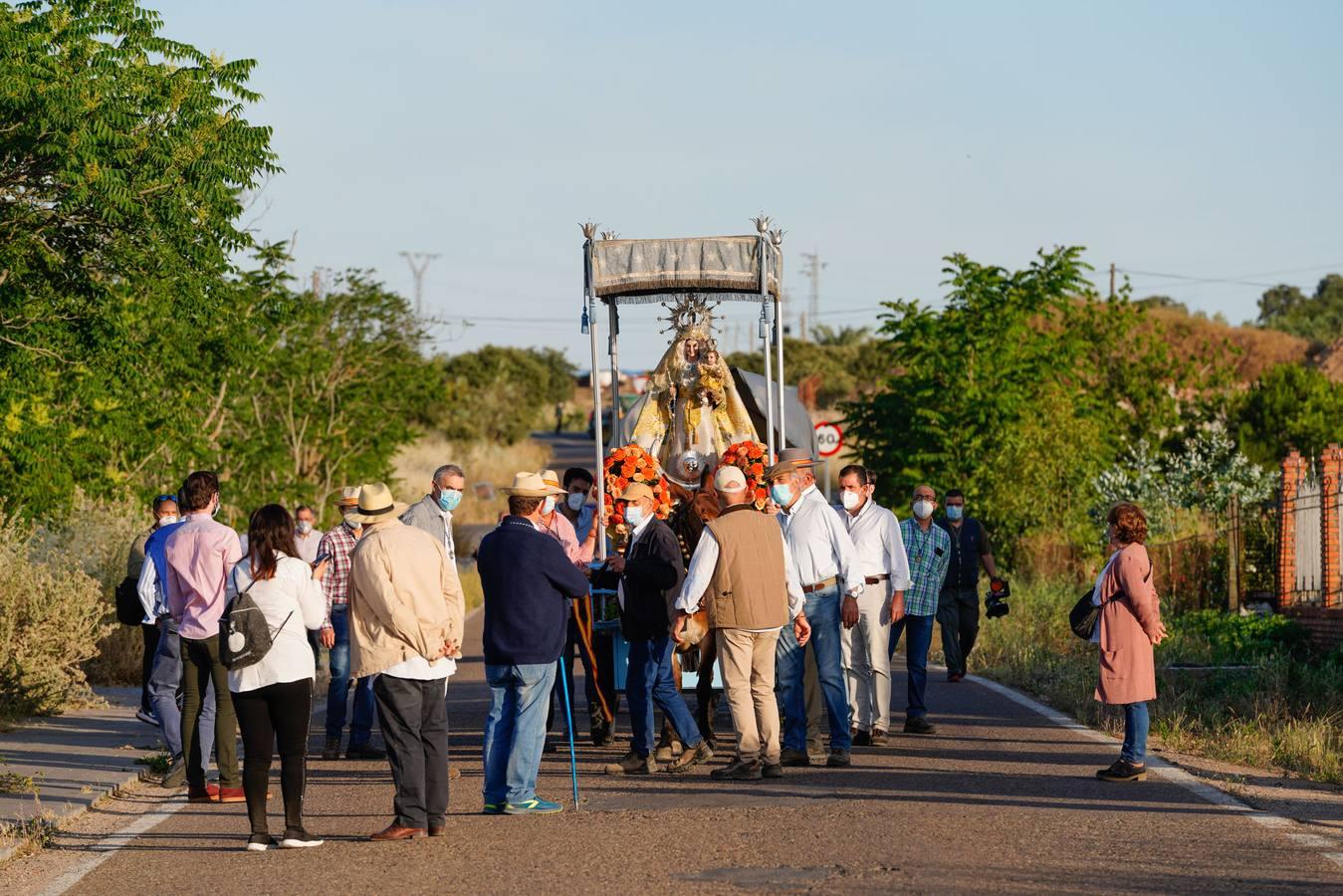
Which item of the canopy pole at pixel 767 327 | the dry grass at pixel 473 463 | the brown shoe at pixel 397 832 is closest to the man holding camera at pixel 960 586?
the canopy pole at pixel 767 327

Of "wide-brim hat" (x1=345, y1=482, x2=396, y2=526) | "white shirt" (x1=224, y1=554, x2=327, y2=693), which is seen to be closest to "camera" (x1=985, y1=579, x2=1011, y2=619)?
"wide-brim hat" (x1=345, y1=482, x2=396, y2=526)

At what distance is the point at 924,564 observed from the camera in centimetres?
1558

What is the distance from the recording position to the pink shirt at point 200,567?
438 inches

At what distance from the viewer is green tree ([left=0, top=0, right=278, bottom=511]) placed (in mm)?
15055

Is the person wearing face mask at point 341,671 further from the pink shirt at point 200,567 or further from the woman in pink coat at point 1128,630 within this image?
the woman in pink coat at point 1128,630

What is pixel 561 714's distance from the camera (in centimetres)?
1578

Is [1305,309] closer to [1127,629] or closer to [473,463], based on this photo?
[473,463]

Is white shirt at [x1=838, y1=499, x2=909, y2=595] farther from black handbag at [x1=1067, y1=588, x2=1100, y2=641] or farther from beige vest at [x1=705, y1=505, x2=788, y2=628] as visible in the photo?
black handbag at [x1=1067, y1=588, x2=1100, y2=641]

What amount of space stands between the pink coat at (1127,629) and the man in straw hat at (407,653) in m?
4.30

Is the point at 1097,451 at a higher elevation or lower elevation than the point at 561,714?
higher

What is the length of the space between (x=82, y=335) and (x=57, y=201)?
4.79ft

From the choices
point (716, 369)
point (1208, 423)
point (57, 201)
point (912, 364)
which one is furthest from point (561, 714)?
point (1208, 423)

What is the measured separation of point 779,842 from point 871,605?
439cm

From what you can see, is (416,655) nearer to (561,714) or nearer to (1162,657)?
(561,714)
